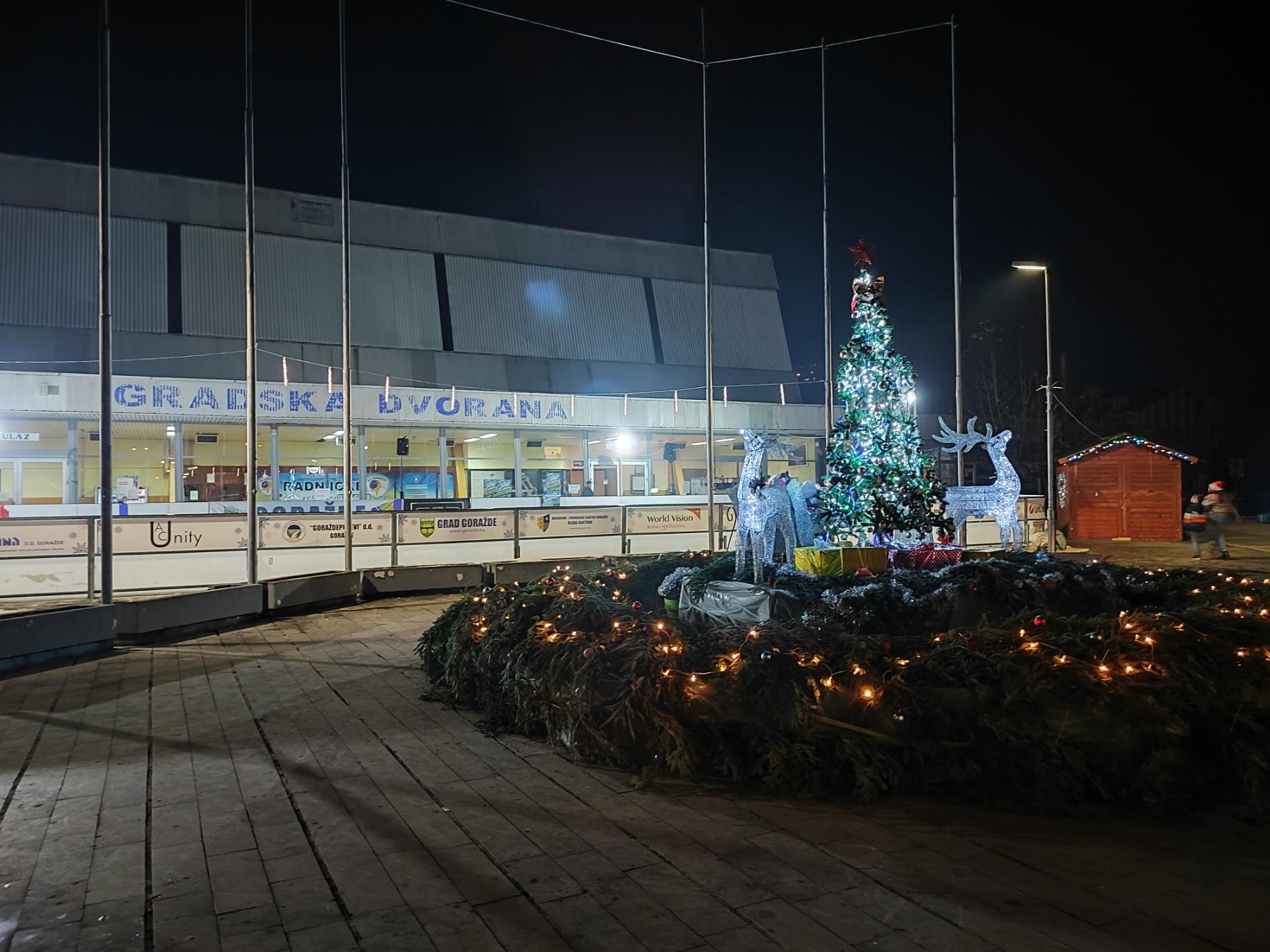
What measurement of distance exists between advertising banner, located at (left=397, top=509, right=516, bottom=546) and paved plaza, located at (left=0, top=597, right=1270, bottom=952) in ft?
35.7

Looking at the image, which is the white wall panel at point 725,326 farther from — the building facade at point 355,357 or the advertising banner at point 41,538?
the advertising banner at point 41,538

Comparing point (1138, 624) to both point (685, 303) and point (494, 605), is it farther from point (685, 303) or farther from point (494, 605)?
point (685, 303)

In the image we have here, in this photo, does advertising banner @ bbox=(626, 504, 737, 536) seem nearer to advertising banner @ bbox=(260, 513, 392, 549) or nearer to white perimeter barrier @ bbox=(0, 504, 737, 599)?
white perimeter barrier @ bbox=(0, 504, 737, 599)

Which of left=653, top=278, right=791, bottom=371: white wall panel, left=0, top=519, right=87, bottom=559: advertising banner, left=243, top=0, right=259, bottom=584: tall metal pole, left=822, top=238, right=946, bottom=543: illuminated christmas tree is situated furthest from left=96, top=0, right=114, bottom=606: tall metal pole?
left=653, top=278, right=791, bottom=371: white wall panel

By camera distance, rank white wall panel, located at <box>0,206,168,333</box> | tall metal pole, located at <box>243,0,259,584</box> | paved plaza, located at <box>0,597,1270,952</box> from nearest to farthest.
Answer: paved plaza, located at <box>0,597,1270,952</box>, tall metal pole, located at <box>243,0,259,584</box>, white wall panel, located at <box>0,206,168,333</box>

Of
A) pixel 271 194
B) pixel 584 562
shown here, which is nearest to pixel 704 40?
pixel 584 562

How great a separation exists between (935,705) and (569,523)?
46.7 ft

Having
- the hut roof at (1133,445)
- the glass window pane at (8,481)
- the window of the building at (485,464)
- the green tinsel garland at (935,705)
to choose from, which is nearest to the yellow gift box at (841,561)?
the green tinsel garland at (935,705)

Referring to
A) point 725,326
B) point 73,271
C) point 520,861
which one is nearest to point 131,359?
point 73,271

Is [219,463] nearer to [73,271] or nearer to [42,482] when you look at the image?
[42,482]

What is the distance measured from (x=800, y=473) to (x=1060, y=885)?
33.8m

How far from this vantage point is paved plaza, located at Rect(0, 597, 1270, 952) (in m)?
3.67

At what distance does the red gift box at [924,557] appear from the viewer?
10328mm

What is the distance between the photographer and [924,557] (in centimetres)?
1044
